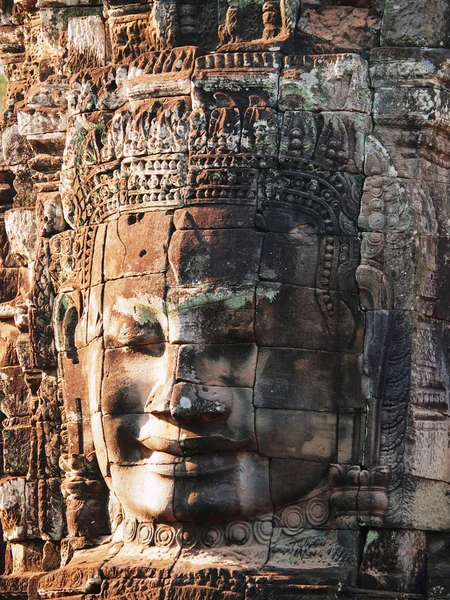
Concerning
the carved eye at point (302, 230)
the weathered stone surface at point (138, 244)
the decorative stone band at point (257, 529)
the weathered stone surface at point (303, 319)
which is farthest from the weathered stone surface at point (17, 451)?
the carved eye at point (302, 230)

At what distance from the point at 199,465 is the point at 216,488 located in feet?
0.68

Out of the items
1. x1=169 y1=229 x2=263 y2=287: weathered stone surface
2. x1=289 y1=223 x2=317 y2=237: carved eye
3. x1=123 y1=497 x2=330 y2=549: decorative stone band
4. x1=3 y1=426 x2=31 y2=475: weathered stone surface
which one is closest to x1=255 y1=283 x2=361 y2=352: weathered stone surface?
x1=169 y1=229 x2=263 y2=287: weathered stone surface

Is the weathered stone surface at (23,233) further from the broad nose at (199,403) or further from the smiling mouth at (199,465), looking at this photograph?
the smiling mouth at (199,465)

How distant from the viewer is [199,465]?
15242 millimetres

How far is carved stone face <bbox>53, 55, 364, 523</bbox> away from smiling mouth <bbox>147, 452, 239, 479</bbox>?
1 cm

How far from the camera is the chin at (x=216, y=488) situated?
50.0 feet

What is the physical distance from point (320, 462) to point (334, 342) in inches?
34.5

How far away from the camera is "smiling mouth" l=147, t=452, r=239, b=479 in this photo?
49.9 ft

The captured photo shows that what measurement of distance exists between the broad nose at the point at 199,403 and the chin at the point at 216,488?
12.5 inches

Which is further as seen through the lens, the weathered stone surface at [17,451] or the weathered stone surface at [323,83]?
the weathered stone surface at [17,451]

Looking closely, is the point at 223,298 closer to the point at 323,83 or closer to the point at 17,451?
the point at 323,83

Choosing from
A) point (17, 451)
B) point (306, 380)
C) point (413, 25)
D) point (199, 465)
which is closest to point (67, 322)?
point (17, 451)

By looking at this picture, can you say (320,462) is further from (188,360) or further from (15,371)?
(15,371)

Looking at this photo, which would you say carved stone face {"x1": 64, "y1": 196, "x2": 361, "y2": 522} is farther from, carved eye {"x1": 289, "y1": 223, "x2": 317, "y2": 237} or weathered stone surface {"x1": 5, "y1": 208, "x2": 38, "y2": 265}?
weathered stone surface {"x1": 5, "y1": 208, "x2": 38, "y2": 265}
